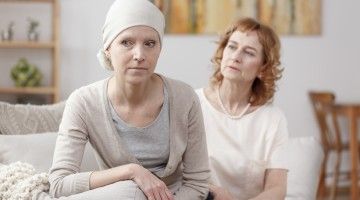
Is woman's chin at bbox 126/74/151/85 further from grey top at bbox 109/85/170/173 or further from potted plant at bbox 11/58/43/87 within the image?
potted plant at bbox 11/58/43/87

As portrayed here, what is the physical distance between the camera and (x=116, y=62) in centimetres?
177

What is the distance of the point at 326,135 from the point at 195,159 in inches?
131

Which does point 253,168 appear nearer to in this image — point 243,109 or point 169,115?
point 243,109

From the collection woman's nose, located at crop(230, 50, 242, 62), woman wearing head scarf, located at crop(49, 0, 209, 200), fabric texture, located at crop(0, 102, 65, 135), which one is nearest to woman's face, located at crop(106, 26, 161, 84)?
woman wearing head scarf, located at crop(49, 0, 209, 200)

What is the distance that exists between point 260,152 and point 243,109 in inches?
7.2

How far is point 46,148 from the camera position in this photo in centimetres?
225

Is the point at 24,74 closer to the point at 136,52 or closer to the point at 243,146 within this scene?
the point at 243,146

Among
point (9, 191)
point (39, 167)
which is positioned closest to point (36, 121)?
point (39, 167)

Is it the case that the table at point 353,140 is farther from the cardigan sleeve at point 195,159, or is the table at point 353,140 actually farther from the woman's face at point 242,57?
the cardigan sleeve at point 195,159

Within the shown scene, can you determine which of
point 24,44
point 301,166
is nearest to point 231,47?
point 301,166

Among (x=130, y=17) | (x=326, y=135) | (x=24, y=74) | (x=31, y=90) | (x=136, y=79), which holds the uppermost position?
(x=130, y=17)

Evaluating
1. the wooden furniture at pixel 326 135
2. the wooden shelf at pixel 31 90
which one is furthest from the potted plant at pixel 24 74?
the wooden furniture at pixel 326 135

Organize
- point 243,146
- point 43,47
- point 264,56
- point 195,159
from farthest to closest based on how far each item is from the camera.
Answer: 1. point 43,47
2. point 264,56
3. point 243,146
4. point 195,159

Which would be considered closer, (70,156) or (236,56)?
(70,156)
